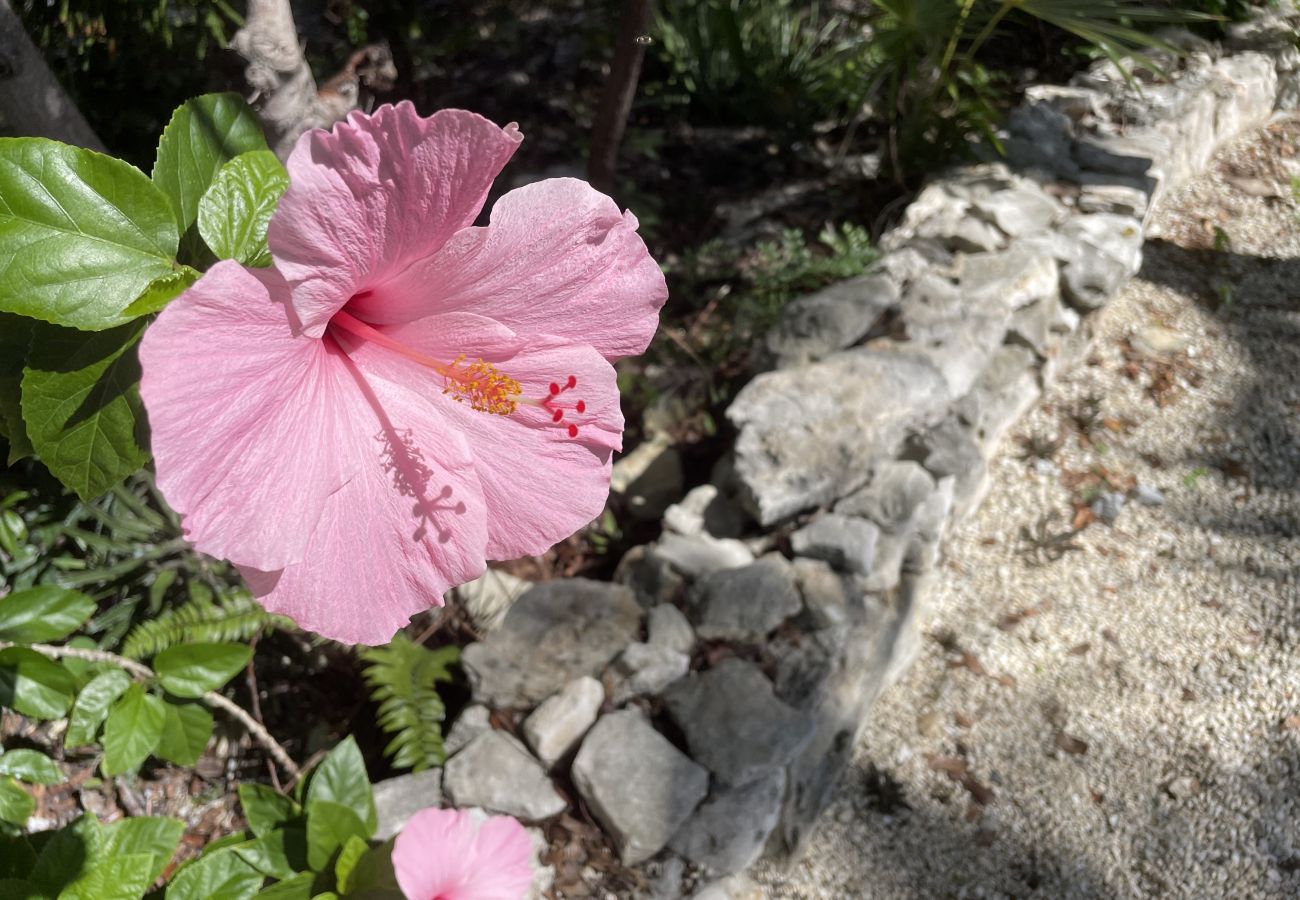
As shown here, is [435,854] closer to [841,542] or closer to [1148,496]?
[841,542]

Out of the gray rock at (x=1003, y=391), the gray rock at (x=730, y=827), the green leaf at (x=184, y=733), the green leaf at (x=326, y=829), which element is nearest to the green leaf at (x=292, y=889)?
the green leaf at (x=326, y=829)

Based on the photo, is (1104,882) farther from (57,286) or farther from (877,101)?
(877,101)

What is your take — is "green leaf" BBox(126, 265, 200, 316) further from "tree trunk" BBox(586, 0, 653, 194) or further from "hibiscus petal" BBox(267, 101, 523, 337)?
"tree trunk" BBox(586, 0, 653, 194)

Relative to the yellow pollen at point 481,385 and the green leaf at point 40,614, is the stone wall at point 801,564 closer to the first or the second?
the green leaf at point 40,614

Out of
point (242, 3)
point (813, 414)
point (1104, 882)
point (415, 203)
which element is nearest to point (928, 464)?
point (813, 414)

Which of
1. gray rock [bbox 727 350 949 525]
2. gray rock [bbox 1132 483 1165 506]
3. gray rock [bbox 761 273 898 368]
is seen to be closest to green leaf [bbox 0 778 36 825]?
gray rock [bbox 727 350 949 525]
